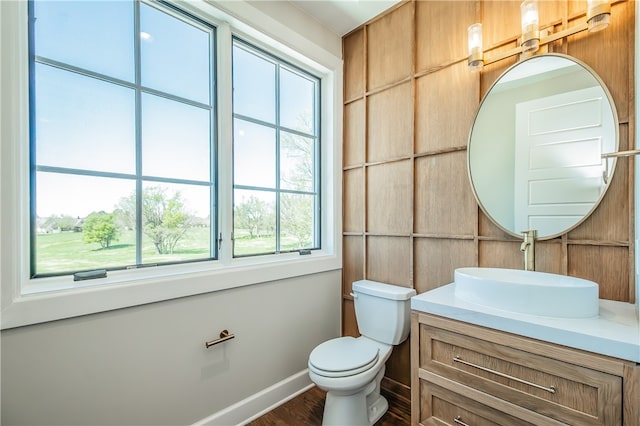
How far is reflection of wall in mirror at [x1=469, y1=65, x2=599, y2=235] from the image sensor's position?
1400 mm

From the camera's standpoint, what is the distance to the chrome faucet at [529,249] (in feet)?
4.32

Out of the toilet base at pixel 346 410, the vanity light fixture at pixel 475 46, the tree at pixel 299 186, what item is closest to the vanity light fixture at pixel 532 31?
the vanity light fixture at pixel 475 46

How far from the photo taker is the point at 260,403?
1690mm

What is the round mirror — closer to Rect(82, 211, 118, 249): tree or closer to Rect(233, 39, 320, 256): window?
Rect(233, 39, 320, 256): window

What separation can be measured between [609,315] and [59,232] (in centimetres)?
213

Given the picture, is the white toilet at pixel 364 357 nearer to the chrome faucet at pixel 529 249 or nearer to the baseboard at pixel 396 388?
the baseboard at pixel 396 388

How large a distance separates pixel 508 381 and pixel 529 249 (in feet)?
2.03

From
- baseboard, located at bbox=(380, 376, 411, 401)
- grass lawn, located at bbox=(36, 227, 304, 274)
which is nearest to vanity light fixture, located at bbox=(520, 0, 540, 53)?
grass lawn, located at bbox=(36, 227, 304, 274)

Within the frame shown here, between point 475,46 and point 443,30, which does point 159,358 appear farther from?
point 443,30

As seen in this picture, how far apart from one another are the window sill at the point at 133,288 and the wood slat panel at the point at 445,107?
119cm

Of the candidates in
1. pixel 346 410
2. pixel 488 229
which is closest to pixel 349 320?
pixel 346 410

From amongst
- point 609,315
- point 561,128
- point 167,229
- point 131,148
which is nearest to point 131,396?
point 167,229

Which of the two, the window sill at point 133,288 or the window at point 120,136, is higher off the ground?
the window at point 120,136

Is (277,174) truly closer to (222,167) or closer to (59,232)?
(222,167)
